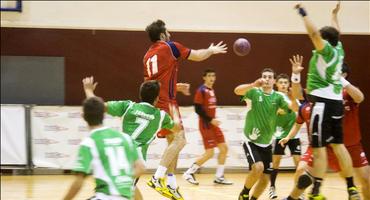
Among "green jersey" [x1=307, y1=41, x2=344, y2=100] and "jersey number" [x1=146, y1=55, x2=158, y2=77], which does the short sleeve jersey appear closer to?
"jersey number" [x1=146, y1=55, x2=158, y2=77]

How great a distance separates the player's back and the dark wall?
11024 millimetres

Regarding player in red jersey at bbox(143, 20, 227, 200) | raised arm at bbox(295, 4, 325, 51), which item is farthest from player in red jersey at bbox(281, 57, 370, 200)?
player in red jersey at bbox(143, 20, 227, 200)

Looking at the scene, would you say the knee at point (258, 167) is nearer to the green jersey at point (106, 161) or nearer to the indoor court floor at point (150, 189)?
the indoor court floor at point (150, 189)

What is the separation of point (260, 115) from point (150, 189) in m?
3.62

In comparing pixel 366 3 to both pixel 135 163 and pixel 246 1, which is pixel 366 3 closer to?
pixel 246 1

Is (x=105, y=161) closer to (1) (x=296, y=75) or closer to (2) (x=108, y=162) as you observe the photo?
(2) (x=108, y=162)

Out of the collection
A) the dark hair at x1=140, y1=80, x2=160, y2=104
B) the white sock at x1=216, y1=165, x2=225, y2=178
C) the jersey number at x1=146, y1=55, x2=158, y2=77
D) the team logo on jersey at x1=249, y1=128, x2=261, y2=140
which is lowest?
the white sock at x1=216, y1=165, x2=225, y2=178

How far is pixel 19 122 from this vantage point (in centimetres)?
1548

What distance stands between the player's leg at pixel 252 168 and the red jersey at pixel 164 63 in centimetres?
139

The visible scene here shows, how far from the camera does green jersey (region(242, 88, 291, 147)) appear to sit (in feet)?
31.4

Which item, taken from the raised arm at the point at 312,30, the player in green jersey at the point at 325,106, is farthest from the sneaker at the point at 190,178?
the raised arm at the point at 312,30

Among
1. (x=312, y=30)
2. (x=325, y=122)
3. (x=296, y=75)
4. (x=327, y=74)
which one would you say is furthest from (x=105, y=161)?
(x=296, y=75)

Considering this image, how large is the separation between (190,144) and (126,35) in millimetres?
3278

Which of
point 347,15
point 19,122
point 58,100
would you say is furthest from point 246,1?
point 19,122
